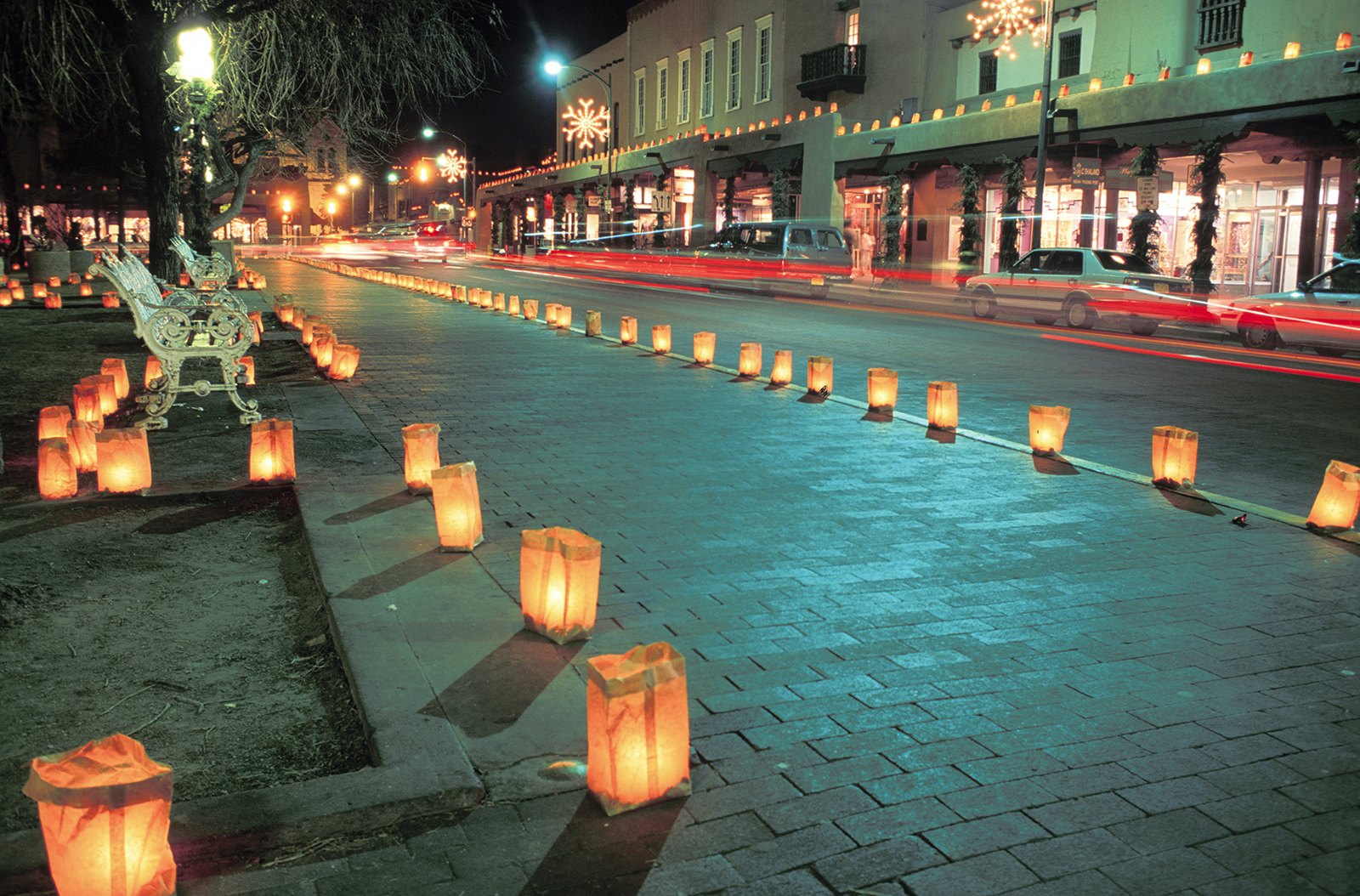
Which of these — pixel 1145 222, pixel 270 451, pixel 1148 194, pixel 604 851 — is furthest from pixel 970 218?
pixel 604 851

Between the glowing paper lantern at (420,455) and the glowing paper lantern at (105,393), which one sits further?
the glowing paper lantern at (105,393)

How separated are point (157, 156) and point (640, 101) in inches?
1761

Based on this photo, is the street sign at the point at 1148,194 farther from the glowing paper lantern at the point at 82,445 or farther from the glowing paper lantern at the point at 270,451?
the glowing paper lantern at the point at 82,445

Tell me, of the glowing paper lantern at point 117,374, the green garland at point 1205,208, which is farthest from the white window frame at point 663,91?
the glowing paper lantern at point 117,374

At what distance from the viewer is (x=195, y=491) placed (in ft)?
22.4

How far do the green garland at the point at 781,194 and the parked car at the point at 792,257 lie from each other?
868cm

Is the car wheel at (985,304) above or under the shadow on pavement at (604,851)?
above

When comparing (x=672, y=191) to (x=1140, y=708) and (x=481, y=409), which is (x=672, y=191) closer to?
(x=481, y=409)

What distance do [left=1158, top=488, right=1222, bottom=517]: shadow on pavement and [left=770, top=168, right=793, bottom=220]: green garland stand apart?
35711mm

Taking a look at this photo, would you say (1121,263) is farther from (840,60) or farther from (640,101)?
(640,101)

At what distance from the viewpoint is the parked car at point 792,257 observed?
32.5 meters

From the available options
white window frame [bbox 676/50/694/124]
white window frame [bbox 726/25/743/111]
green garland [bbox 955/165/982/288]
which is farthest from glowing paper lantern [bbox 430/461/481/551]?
white window frame [bbox 676/50/694/124]

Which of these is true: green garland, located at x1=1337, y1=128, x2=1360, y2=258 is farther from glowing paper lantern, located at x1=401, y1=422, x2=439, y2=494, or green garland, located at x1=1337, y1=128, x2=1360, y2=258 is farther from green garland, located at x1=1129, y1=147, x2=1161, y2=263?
glowing paper lantern, located at x1=401, y1=422, x2=439, y2=494

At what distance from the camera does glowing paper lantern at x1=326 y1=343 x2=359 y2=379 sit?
12.0 metres
